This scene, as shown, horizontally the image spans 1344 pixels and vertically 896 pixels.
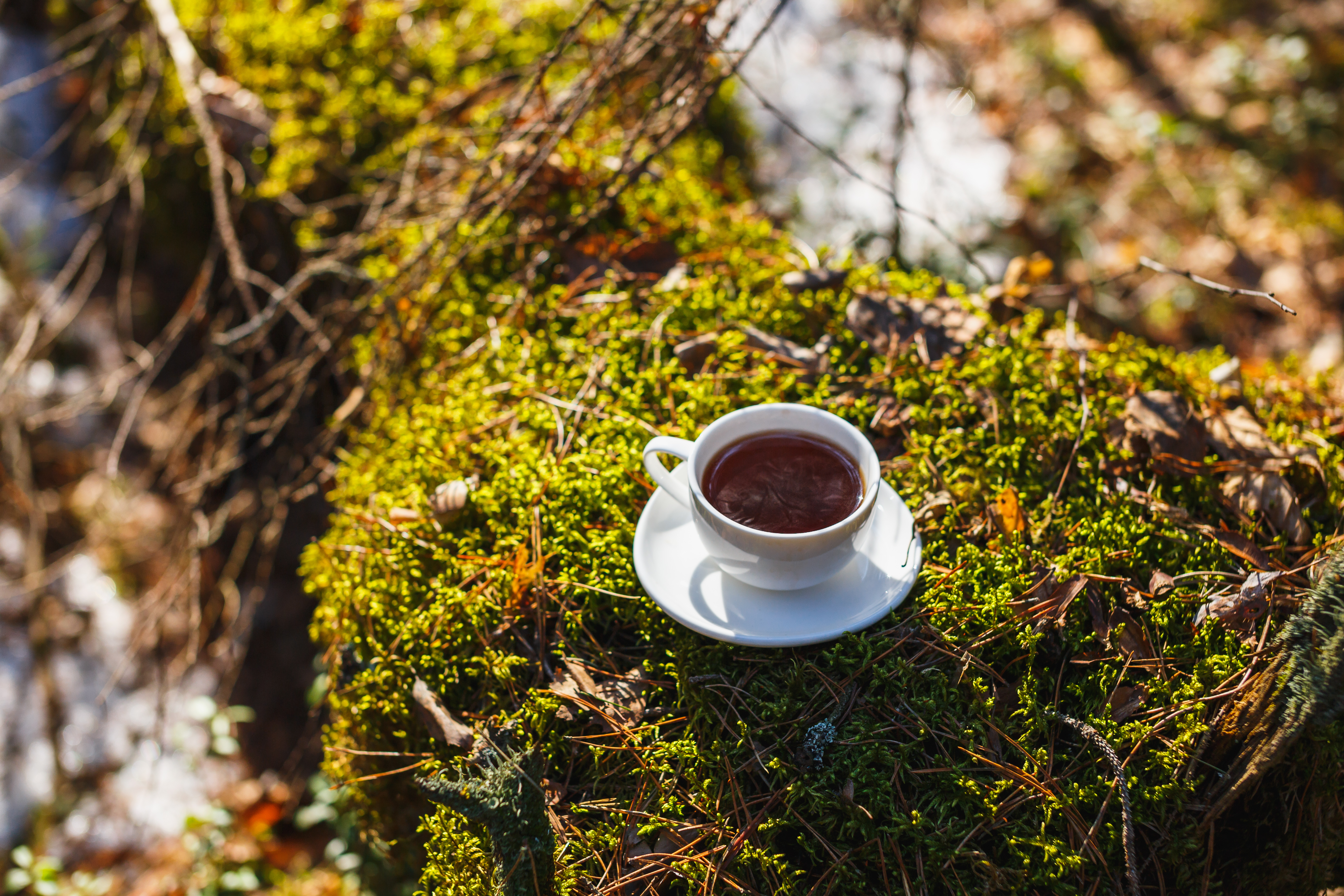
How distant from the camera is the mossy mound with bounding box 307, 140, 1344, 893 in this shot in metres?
1.67

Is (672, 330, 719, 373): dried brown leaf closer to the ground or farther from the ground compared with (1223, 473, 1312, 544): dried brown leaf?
farther from the ground

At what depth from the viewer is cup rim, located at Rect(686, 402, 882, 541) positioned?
5.47 feet

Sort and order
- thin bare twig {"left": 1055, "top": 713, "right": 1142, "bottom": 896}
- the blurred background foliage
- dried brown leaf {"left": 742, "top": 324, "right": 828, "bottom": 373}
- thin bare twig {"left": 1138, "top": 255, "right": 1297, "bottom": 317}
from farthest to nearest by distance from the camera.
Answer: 1. the blurred background foliage
2. dried brown leaf {"left": 742, "top": 324, "right": 828, "bottom": 373}
3. thin bare twig {"left": 1138, "top": 255, "right": 1297, "bottom": 317}
4. thin bare twig {"left": 1055, "top": 713, "right": 1142, "bottom": 896}

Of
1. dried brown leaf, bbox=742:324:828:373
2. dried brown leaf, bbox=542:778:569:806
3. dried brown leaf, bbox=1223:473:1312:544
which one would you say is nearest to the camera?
dried brown leaf, bbox=542:778:569:806

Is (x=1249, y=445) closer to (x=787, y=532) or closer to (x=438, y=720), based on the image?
(x=787, y=532)

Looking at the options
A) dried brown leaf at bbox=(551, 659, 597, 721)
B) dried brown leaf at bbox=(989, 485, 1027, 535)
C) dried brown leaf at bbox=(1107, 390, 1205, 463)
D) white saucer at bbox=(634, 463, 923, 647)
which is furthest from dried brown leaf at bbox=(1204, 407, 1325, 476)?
dried brown leaf at bbox=(551, 659, 597, 721)

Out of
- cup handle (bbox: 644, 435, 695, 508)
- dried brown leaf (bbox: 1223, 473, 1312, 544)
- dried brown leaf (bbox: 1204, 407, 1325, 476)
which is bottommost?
dried brown leaf (bbox: 1223, 473, 1312, 544)

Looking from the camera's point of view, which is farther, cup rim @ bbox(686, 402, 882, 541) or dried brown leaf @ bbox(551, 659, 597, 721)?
dried brown leaf @ bbox(551, 659, 597, 721)

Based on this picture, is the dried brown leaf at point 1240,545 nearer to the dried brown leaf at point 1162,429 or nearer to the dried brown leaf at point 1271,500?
the dried brown leaf at point 1271,500

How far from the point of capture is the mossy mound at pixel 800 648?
5.49ft

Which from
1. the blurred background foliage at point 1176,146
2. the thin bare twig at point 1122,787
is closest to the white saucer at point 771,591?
the thin bare twig at point 1122,787

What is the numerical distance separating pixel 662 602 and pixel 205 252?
3.63m

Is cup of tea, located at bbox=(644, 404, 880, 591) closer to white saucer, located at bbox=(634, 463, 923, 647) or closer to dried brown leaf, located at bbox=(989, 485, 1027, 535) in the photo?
white saucer, located at bbox=(634, 463, 923, 647)

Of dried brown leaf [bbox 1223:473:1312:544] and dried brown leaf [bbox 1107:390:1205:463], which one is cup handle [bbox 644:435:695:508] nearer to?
dried brown leaf [bbox 1107:390:1205:463]
